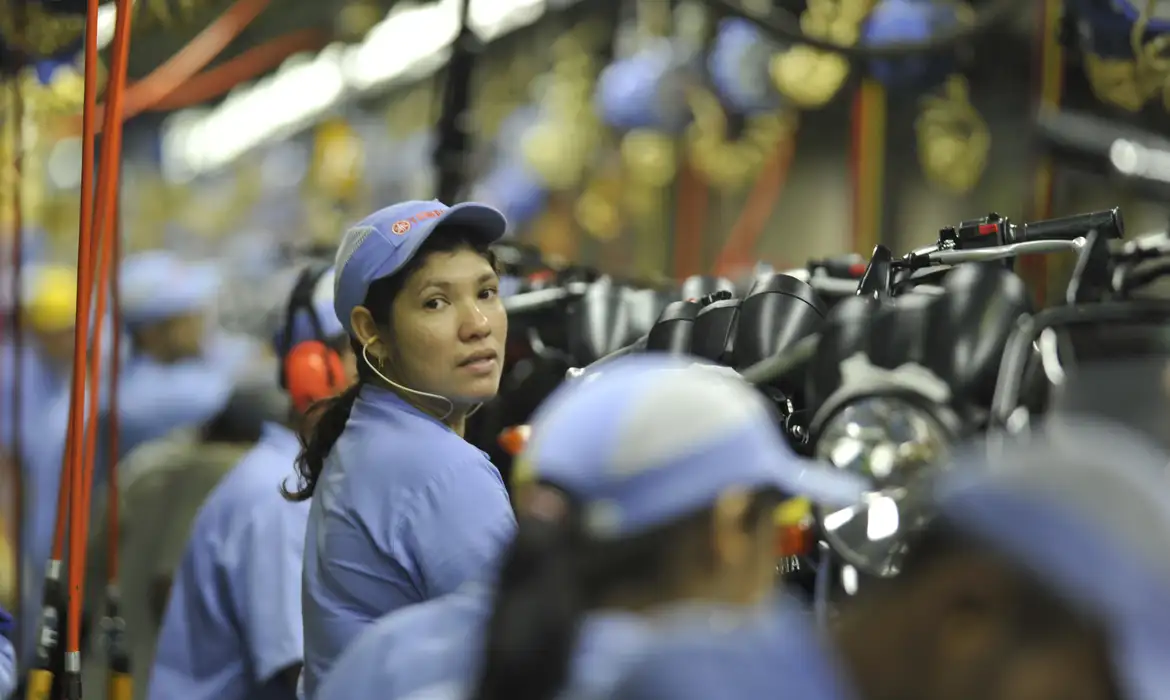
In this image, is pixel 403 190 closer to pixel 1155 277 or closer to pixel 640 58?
pixel 640 58

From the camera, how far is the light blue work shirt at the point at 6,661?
9.39ft

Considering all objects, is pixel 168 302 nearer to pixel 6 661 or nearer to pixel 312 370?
pixel 312 370

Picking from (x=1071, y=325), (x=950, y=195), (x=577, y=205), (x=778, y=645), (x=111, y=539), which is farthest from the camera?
(x=577, y=205)

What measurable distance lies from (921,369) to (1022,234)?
0.53 m

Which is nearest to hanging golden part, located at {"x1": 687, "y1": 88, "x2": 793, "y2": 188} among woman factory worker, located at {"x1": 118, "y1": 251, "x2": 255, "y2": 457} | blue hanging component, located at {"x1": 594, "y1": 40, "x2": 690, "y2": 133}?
blue hanging component, located at {"x1": 594, "y1": 40, "x2": 690, "y2": 133}

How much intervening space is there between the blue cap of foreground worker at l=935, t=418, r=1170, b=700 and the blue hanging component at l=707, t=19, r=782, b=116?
5418 millimetres

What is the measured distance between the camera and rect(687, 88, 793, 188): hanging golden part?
23.5 ft

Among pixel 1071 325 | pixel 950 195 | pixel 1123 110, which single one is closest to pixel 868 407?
pixel 1071 325

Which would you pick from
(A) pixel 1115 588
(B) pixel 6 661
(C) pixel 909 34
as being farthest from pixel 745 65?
(A) pixel 1115 588

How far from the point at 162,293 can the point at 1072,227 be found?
3.89 metres

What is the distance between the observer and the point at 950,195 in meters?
6.14

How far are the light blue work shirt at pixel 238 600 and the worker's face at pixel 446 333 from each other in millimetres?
854

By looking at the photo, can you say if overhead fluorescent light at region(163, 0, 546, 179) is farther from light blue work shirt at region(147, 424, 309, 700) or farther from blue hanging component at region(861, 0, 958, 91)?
light blue work shirt at region(147, 424, 309, 700)

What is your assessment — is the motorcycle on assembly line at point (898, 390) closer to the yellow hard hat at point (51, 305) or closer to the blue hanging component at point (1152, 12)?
the blue hanging component at point (1152, 12)
